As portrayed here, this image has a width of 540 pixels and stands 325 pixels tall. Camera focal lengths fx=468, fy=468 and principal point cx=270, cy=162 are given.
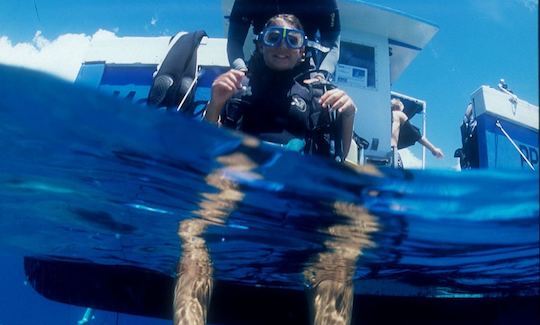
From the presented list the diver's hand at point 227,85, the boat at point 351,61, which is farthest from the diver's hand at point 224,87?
the boat at point 351,61

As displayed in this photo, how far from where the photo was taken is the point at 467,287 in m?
6.57

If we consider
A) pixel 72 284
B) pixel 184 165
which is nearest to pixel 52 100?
pixel 184 165

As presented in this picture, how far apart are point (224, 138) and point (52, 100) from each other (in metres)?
1.27

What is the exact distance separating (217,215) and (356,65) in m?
5.10

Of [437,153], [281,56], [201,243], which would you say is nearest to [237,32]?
[281,56]

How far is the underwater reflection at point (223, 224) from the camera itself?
4137mm

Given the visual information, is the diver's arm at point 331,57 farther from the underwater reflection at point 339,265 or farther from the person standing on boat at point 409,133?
the person standing on boat at point 409,133

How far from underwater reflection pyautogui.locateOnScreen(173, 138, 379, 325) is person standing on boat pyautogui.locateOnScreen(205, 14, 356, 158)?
0.65 meters

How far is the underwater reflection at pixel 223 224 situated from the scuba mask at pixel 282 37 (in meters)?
1.55

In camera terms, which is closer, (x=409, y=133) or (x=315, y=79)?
(x=315, y=79)

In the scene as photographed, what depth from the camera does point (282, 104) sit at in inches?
185

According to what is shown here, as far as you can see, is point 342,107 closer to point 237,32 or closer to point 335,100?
point 335,100

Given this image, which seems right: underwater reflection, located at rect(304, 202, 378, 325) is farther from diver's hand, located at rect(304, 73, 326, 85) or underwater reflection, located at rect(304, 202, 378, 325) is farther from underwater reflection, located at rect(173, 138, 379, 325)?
diver's hand, located at rect(304, 73, 326, 85)

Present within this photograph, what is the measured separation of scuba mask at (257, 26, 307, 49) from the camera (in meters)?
4.65
